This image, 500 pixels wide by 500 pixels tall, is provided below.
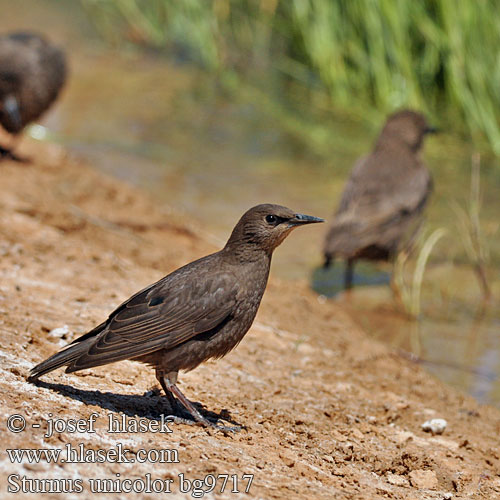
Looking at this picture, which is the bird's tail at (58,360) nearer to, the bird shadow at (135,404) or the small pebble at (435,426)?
the bird shadow at (135,404)

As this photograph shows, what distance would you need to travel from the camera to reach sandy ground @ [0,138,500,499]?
321 cm

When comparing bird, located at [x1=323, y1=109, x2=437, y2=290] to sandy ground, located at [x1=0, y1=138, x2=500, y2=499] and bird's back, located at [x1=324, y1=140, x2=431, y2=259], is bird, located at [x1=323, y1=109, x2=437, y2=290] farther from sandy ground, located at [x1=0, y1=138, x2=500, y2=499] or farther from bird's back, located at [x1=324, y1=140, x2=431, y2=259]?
sandy ground, located at [x1=0, y1=138, x2=500, y2=499]

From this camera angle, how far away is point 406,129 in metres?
8.32

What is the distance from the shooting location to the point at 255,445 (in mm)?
3701

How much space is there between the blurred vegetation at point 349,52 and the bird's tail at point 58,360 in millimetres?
7021

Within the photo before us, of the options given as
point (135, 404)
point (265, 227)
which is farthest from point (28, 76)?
point (135, 404)

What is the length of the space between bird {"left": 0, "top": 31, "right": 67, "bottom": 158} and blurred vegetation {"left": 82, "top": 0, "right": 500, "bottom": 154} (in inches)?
131

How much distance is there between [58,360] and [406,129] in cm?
554

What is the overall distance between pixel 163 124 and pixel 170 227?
4296 millimetres

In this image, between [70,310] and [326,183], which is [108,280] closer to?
[70,310]

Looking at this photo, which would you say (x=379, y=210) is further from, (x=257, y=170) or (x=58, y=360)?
(x=58, y=360)

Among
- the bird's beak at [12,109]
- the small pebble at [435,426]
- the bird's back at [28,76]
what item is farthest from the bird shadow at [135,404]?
the bird's back at [28,76]

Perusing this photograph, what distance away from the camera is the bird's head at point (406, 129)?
8.30m

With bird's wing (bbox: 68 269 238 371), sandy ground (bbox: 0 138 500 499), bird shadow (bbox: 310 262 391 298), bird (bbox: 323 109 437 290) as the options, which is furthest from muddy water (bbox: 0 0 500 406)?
bird's wing (bbox: 68 269 238 371)
